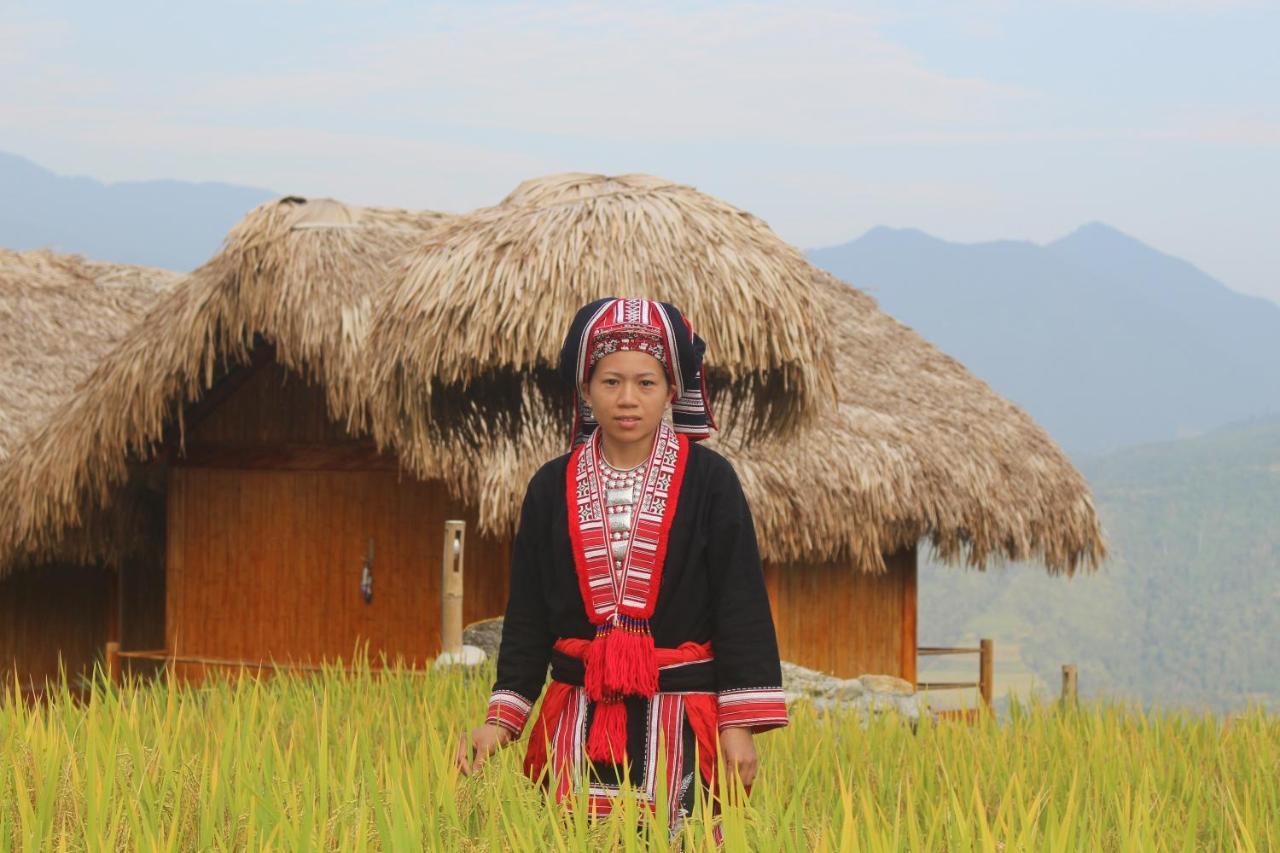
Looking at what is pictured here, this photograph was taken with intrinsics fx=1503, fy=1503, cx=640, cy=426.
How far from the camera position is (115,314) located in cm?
1355

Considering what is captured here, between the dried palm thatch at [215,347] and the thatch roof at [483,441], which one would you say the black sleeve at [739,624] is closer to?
the thatch roof at [483,441]

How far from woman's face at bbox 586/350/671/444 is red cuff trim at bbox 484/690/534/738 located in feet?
2.05

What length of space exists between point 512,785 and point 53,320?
36.0 ft

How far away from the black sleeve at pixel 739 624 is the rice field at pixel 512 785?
0.23 m

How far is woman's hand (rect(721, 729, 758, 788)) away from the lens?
3152 millimetres

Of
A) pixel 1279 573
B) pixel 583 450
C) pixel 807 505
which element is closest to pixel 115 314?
pixel 807 505

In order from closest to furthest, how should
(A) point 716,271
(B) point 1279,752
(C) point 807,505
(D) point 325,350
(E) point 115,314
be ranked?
(B) point 1279,752 < (A) point 716,271 < (D) point 325,350 < (C) point 807,505 < (E) point 115,314

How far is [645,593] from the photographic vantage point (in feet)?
10.3

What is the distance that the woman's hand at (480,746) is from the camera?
10.7 ft

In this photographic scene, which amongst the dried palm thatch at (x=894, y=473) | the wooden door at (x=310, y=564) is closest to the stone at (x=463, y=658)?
the dried palm thatch at (x=894, y=473)

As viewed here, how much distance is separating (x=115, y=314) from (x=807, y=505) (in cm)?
710

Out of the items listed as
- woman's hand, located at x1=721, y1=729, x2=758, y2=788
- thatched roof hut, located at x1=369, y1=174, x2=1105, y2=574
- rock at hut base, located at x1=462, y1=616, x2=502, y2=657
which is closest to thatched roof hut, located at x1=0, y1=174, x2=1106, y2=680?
rock at hut base, located at x1=462, y1=616, x2=502, y2=657

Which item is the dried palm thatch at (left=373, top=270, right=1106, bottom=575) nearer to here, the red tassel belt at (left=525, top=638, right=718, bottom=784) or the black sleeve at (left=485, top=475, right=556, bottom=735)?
the black sleeve at (left=485, top=475, right=556, bottom=735)

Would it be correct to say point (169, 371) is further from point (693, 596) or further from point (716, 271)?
point (693, 596)
